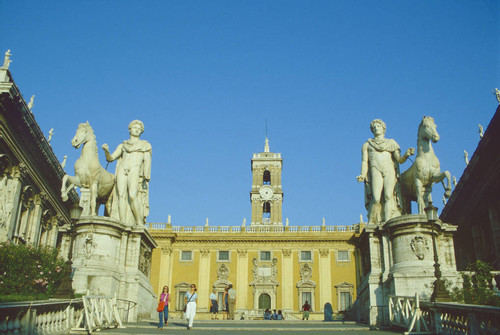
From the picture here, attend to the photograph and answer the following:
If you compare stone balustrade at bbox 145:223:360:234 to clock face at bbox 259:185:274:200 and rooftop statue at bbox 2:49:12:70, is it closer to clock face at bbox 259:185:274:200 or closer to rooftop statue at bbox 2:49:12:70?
clock face at bbox 259:185:274:200

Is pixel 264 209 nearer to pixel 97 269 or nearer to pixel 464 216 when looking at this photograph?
pixel 464 216

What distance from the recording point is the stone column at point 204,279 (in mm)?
48844

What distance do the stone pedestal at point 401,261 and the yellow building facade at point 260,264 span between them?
35.3 m

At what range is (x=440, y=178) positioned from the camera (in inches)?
566

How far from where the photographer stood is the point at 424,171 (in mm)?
14586

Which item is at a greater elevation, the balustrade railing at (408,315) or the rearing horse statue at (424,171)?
the rearing horse statue at (424,171)

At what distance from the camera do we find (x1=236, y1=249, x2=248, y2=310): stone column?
162 feet

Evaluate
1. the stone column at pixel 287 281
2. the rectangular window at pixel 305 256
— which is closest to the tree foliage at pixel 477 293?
the stone column at pixel 287 281

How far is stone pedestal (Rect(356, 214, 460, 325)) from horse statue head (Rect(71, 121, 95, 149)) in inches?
390

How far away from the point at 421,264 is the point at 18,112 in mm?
21345

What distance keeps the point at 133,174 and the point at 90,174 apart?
1445 millimetres

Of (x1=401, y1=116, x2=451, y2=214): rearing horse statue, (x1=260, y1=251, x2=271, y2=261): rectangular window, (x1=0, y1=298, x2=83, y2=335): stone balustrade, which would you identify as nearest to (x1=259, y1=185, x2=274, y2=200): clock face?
(x1=260, y1=251, x2=271, y2=261): rectangular window

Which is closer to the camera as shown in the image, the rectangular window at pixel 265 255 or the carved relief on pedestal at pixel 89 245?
the carved relief on pedestal at pixel 89 245

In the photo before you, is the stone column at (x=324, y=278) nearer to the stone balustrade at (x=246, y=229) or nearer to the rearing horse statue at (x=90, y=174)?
the stone balustrade at (x=246, y=229)
